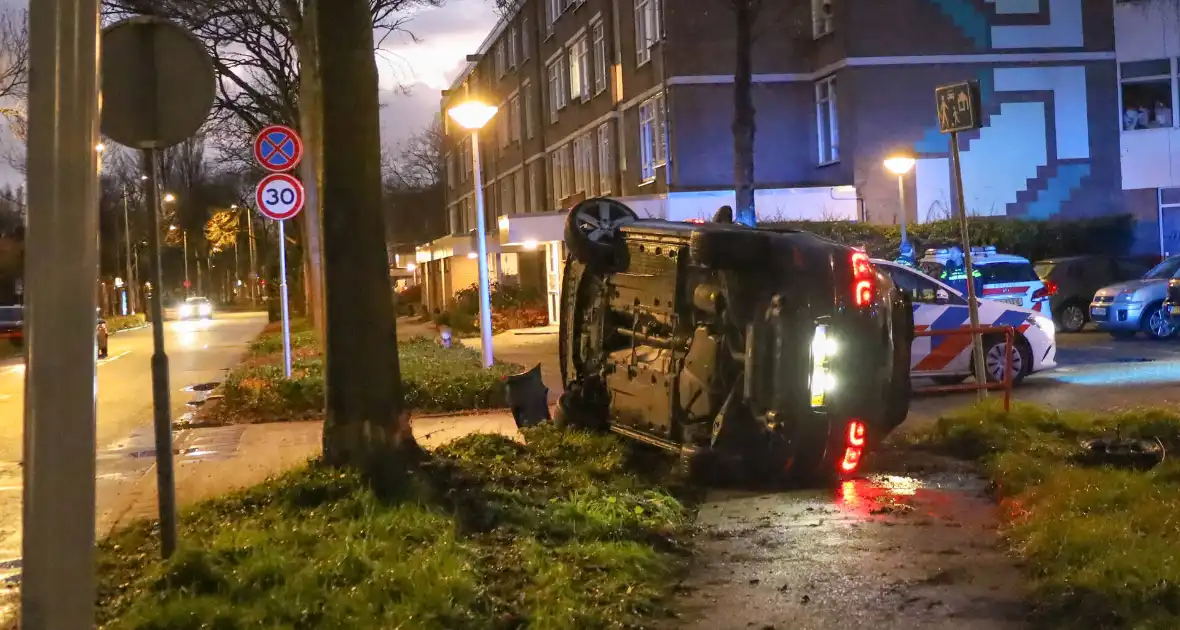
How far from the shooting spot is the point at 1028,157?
91.9ft

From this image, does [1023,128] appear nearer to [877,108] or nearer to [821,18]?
[877,108]

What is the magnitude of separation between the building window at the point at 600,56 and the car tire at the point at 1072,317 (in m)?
15.0

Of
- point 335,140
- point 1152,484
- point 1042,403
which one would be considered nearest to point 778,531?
point 1152,484

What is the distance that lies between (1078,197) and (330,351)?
2467 centimetres

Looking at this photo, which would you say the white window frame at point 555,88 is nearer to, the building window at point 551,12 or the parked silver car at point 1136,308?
the building window at point 551,12

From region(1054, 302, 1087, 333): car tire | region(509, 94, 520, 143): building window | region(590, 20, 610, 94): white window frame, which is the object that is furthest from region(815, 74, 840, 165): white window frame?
region(509, 94, 520, 143): building window

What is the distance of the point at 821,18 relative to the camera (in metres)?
28.4

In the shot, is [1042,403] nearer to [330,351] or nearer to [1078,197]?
[330,351]

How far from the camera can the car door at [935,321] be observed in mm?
13523

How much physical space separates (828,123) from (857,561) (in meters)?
23.4

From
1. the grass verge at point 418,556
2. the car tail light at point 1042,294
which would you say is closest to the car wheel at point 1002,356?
the car tail light at point 1042,294

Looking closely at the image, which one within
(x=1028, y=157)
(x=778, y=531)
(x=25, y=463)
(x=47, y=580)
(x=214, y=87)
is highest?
(x=1028, y=157)

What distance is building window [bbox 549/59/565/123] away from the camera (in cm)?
3906

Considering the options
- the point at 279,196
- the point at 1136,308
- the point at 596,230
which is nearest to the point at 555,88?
the point at 1136,308
